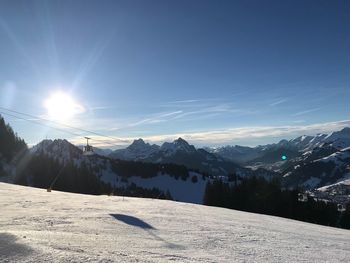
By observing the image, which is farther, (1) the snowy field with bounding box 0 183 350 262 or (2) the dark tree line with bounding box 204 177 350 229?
(2) the dark tree line with bounding box 204 177 350 229

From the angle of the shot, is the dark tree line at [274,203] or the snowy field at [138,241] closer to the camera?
the snowy field at [138,241]

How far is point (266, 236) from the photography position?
13.7m

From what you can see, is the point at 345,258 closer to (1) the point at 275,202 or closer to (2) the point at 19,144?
(1) the point at 275,202

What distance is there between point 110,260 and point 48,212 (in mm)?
7934

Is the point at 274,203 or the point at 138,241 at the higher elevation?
the point at 274,203

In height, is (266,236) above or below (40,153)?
below

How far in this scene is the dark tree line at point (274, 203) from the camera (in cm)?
9606

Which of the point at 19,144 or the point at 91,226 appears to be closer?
the point at 91,226

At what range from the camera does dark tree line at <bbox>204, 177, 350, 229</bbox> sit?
9606 cm

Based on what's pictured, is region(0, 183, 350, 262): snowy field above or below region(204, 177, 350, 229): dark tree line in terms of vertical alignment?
below

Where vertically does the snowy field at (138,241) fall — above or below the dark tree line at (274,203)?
below

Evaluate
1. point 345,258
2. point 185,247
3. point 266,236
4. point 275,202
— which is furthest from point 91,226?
point 275,202

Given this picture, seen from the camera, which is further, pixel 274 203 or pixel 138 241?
pixel 274 203

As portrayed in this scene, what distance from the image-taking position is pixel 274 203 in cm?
9569
